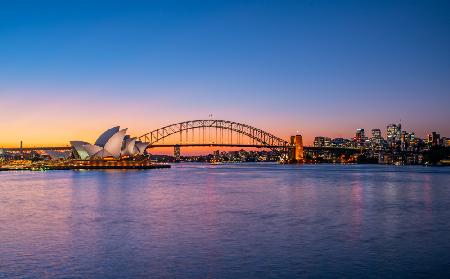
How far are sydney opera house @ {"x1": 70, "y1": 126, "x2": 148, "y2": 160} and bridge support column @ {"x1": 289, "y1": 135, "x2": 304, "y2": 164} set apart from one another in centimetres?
4705

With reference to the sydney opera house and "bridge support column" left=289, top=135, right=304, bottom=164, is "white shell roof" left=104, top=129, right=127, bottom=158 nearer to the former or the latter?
the sydney opera house

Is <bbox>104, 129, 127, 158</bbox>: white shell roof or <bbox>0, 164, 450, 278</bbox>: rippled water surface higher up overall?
<bbox>104, 129, 127, 158</bbox>: white shell roof

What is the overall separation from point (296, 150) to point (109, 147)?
60775 mm

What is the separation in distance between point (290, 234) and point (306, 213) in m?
6.57

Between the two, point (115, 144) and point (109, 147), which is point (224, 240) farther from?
point (109, 147)

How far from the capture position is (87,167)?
109312 millimetres

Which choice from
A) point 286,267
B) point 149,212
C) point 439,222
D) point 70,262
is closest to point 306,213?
point 439,222

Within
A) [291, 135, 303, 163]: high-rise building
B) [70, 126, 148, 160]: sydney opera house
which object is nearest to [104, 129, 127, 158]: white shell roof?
[70, 126, 148, 160]: sydney opera house

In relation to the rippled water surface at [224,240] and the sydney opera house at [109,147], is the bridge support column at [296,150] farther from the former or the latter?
the rippled water surface at [224,240]

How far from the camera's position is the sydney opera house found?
101 meters

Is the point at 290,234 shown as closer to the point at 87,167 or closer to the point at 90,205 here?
the point at 90,205

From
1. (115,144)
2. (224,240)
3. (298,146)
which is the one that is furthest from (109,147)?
(224,240)

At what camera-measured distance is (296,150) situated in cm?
14725

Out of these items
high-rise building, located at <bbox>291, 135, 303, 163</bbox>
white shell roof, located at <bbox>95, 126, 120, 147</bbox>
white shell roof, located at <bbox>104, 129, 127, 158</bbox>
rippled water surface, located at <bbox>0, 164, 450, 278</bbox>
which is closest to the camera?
rippled water surface, located at <bbox>0, 164, 450, 278</bbox>
